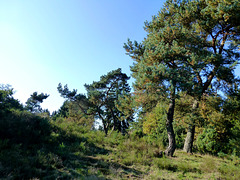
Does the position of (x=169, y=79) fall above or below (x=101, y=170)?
above

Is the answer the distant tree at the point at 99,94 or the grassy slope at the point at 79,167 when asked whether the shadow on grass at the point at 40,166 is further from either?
the distant tree at the point at 99,94

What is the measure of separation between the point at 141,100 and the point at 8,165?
289 inches

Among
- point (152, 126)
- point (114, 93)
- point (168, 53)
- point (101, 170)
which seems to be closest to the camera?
point (101, 170)

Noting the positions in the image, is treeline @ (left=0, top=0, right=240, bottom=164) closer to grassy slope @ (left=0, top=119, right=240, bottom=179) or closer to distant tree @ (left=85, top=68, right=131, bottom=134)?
grassy slope @ (left=0, top=119, right=240, bottom=179)

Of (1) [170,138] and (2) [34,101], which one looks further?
(2) [34,101]

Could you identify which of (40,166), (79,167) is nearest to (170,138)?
(79,167)

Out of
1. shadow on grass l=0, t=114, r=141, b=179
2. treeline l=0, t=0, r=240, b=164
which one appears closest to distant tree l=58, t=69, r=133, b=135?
treeline l=0, t=0, r=240, b=164

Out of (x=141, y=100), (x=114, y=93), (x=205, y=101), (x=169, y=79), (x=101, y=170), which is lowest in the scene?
(x=101, y=170)

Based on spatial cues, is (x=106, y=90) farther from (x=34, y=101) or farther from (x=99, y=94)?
(x=34, y=101)

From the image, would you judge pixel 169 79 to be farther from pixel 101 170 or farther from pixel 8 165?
pixel 8 165

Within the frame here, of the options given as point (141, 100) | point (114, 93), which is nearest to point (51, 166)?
point (141, 100)

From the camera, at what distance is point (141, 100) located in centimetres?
948

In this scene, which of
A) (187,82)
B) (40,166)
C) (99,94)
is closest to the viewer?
(40,166)

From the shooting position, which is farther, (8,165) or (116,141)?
(116,141)
